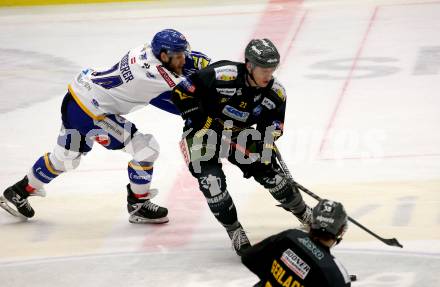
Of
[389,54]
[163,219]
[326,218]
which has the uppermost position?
[326,218]

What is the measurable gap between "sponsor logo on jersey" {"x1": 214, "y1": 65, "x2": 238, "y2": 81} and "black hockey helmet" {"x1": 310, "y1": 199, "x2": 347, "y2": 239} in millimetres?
1665

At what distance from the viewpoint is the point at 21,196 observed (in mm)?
6258

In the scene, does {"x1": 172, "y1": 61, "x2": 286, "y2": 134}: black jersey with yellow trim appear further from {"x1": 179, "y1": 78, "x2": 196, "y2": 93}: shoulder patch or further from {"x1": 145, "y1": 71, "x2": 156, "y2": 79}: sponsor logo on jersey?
{"x1": 145, "y1": 71, "x2": 156, "y2": 79}: sponsor logo on jersey

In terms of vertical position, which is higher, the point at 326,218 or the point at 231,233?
the point at 326,218

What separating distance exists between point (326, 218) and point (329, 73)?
204 inches

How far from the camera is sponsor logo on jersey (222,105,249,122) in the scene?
548 cm

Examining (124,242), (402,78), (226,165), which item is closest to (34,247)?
(124,242)

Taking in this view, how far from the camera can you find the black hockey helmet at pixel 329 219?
373cm

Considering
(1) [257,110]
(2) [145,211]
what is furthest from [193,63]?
(2) [145,211]

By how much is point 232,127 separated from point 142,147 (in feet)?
2.25

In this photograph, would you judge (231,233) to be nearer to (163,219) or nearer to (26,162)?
(163,219)

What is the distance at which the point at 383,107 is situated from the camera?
802 cm

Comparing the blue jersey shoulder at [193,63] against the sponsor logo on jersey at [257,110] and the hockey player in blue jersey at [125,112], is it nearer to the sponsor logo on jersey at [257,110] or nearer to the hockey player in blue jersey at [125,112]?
the hockey player in blue jersey at [125,112]

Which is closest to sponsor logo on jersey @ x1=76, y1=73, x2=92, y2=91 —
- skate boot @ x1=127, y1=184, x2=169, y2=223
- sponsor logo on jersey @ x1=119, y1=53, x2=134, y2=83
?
sponsor logo on jersey @ x1=119, y1=53, x2=134, y2=83
